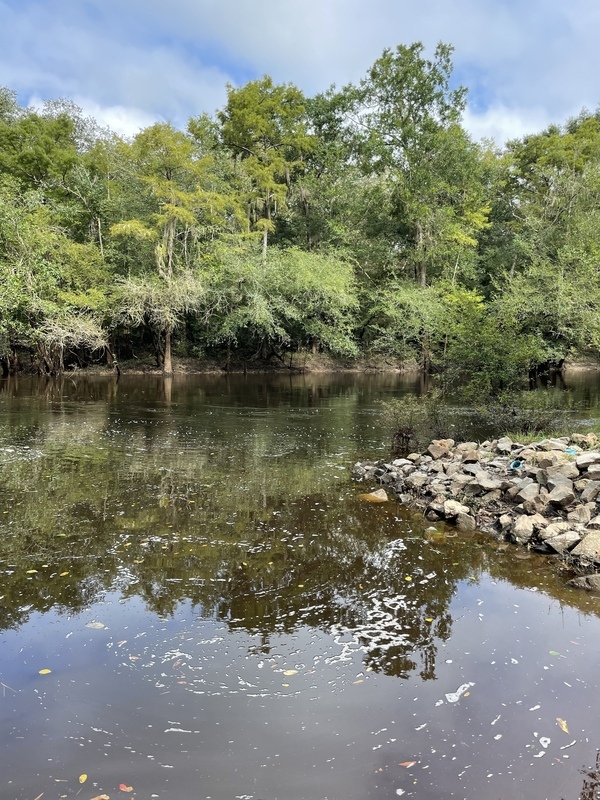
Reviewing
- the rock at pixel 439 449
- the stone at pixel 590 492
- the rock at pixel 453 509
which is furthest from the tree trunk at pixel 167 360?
the stone at pixel 590 492

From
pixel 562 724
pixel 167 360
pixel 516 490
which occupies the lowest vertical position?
pixel 562 724

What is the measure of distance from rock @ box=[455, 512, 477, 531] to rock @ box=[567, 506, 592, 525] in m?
1.44

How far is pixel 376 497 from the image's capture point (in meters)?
10.1

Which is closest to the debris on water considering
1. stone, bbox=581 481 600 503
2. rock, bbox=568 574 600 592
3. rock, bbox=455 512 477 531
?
rock, bbox=568 574 600 592

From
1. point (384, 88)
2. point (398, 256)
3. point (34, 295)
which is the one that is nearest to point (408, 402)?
point (34, 295)

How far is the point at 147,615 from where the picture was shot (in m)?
5.79

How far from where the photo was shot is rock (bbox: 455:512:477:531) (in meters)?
8.67

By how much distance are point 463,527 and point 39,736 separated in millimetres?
6645

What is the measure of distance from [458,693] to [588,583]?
9.90 ft

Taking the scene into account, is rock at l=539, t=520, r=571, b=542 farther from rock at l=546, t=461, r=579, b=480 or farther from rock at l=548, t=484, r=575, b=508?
rock at l=546, t=461, r=579, b=480

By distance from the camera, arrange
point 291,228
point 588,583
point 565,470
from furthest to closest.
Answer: point 291,228, point 565,470, point 588,583

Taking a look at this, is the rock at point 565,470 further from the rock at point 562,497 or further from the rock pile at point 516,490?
the rock at point 562,497

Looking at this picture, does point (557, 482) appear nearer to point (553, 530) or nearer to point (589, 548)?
point (553, 530)

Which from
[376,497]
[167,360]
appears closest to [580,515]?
[376,497]
